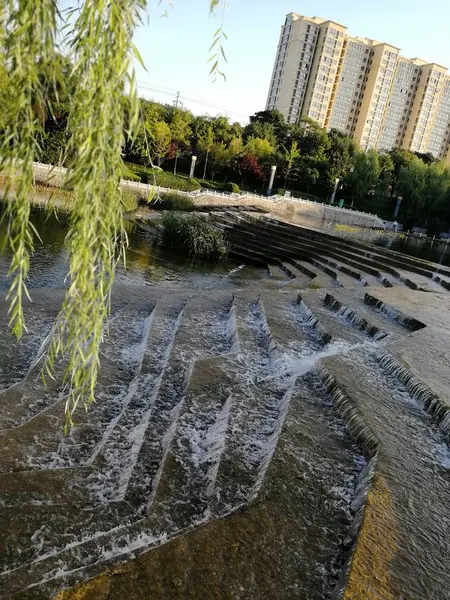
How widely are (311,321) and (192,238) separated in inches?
362

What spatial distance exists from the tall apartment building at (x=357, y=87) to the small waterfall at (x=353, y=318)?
9405 cm

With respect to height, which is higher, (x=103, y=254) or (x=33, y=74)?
(x=33, y=74)

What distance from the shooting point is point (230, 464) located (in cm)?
455

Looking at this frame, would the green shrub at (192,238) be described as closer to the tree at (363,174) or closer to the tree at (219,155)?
the tree at (219,155)

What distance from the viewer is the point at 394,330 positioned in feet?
30.4

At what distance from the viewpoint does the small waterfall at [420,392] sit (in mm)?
5672

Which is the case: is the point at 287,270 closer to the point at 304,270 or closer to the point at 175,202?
the point at 304,270

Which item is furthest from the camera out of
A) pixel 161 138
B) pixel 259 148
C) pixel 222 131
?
pixel 259 148

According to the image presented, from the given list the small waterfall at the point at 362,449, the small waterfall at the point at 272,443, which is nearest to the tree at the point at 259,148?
the small waterfall at the point at 362,449

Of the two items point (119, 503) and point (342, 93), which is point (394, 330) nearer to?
point (119, 503)

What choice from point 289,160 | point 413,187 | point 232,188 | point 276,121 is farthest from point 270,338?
point 276,121

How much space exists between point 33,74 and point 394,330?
843 centimetres

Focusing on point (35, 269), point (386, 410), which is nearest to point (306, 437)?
point (386, 410)

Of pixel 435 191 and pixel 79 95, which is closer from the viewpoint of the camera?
pixel 79 95
